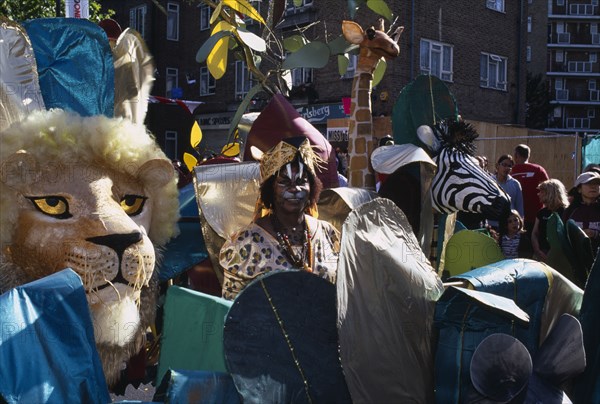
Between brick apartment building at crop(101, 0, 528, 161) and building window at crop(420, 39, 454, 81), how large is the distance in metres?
0.03

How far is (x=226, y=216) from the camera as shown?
3.12 m

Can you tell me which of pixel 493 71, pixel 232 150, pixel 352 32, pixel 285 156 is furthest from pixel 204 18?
pixel 285 156

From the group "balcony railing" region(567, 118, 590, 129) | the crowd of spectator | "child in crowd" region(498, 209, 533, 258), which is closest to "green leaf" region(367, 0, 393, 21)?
the crowd of spectator

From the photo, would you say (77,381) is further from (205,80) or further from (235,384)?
(205,80)

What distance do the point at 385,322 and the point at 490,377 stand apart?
30 cm

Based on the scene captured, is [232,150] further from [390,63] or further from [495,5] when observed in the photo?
[495,5]

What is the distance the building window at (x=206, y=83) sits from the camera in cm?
2148

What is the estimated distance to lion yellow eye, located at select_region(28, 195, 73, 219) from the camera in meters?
2.54

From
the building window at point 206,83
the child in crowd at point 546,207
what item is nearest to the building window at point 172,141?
the building window at point 206,83

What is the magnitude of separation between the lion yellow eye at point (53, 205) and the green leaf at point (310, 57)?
1431 millimetres

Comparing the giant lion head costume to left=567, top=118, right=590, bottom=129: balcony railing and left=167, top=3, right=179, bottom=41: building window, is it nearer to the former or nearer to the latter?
left=167, top=3, right=179, bottom=41: building window

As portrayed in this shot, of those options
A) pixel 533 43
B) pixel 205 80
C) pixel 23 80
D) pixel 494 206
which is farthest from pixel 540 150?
pixel 533 43

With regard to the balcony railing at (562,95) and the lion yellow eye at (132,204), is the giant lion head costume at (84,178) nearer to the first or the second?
the lion yellow eye at (132,204)

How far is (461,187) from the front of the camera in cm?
356
